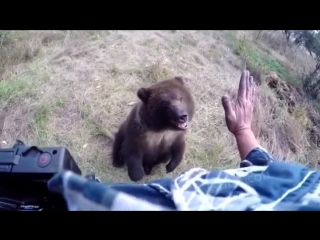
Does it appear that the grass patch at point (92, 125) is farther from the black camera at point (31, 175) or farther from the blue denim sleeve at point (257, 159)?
the black camera at point (31, 175)

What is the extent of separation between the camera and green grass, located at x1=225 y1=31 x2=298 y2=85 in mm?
5918

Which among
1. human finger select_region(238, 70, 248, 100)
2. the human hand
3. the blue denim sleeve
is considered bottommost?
the blue denim sleeve

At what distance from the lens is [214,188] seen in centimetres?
160

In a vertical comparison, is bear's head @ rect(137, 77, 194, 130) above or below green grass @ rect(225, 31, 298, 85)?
below

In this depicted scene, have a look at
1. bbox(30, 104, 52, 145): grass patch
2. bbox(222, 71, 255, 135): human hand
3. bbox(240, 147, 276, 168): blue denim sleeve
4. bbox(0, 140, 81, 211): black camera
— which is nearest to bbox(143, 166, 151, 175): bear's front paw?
bbox(30, 104, 52, 145): grass patch

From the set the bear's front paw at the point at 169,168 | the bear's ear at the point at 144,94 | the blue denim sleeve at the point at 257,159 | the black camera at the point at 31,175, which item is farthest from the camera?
the bear's front paw at the point at 169,168

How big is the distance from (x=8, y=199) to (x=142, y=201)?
2.58 ft

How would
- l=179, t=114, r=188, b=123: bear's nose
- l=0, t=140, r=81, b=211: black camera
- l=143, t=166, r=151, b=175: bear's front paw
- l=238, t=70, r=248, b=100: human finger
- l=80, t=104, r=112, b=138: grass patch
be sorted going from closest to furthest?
1. l=0, t=140, r=81, b=211: black camera
2. l=238, t=70, r=248, b=100: human finger
3. l=179, t=114, r=188, b=123: bear's nose
4. l=143, t=166, r=151, b=175: bear's front paw
5. l=80, t=104, r=112, b=138: grass patch

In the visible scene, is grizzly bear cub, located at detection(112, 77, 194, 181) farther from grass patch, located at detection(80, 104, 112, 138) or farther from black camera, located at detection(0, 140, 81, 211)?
black camera, located at detection(0, 140, 81, 211)

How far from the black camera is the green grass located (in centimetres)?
461

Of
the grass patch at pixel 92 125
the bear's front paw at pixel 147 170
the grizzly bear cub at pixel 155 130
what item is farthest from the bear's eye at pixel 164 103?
the grass patch at pixel 92 125

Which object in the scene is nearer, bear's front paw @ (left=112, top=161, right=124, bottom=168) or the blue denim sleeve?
the blue denim sleeve

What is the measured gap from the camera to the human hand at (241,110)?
268 centimetres

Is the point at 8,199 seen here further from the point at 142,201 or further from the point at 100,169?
the point at 100,169
